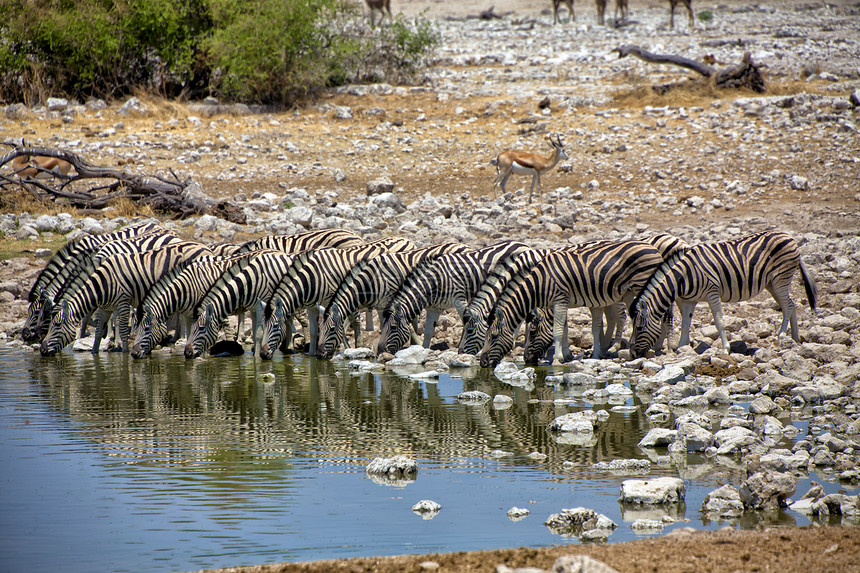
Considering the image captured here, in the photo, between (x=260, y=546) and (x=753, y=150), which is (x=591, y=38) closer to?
(x=753, y=150)

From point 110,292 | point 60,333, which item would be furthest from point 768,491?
point 60,333

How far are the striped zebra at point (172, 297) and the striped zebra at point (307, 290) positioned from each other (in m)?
0.78

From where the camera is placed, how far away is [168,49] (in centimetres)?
2694

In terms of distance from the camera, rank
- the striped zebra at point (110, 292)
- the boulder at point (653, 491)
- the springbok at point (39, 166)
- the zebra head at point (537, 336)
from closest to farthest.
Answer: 1. the boulder at point (653, 491)
2. the zebra head at point (537, 336)
3. the striped zebra at point (110, 292)
4. the springbok at point (39, 166)

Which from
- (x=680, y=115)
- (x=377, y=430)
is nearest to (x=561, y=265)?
(x=377, y=430)

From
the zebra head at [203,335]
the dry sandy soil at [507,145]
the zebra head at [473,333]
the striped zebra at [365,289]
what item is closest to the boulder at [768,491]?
the zebra head at [473,333]

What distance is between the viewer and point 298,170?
22.2 meters

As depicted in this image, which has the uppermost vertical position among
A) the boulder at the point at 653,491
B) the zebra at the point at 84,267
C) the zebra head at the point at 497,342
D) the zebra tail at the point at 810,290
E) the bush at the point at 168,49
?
the bush at the point at 168,49

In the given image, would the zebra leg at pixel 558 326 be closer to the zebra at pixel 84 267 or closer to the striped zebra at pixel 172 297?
the striped zebra at pixel 172 297

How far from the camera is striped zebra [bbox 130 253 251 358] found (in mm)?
12664

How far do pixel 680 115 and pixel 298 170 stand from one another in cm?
968

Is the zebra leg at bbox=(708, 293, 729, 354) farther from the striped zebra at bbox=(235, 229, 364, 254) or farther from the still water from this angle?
the striped zebra at bbox=(235, 229, 364, 254)

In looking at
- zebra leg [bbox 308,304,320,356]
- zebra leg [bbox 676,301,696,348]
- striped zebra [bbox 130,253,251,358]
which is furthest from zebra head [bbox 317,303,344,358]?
zebra leg [bbox 676,301,696,348]

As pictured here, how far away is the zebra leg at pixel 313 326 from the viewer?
1272 cm
